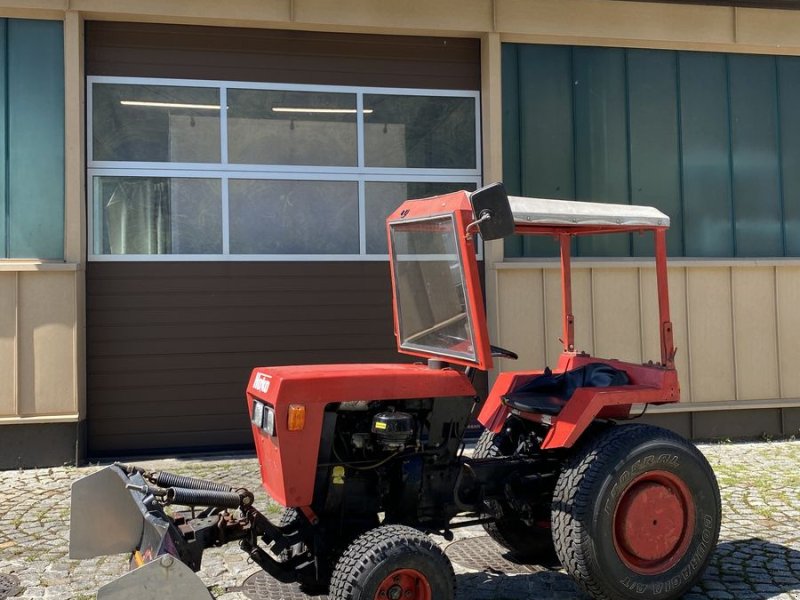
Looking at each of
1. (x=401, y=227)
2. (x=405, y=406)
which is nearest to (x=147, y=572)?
(x=405, y=406)

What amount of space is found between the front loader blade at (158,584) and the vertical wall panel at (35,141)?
4.81m

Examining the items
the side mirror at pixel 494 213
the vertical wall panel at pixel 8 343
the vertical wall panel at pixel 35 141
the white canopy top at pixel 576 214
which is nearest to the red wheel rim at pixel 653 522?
the white canopy top at pixel 576 214

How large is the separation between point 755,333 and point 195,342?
566 centimetres

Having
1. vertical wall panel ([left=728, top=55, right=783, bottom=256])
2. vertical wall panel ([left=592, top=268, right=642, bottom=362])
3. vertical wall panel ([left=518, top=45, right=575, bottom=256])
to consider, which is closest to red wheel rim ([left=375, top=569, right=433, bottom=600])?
vertical wall panel ([left=592, top=268, right=642, bottom=362])

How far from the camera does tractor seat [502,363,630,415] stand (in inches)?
154

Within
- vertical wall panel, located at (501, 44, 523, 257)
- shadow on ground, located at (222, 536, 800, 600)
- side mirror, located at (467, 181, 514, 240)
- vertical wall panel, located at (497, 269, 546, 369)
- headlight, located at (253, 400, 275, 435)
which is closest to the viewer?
side mirror, located at (467, 181, 514, 240)

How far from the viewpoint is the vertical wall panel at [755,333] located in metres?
7.66

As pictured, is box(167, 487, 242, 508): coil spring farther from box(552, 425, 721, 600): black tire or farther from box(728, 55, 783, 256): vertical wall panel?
box(728, 55, 783, 256): vertical wall panel

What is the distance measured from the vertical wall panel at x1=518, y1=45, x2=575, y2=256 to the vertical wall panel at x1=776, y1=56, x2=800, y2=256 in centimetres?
240

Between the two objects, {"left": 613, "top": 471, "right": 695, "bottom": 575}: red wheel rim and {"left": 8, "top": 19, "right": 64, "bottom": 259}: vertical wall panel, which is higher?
{"left": 8, "top": 19, "right": 64, "bottom": 259}: vertical wall panel

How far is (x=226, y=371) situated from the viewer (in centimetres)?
714

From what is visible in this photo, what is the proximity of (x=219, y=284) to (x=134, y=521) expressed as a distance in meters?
4.06

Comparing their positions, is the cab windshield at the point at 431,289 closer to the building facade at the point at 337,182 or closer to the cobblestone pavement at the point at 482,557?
the cobblestone pavement at the point at 482,557

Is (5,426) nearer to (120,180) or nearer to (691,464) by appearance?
(120,180)
